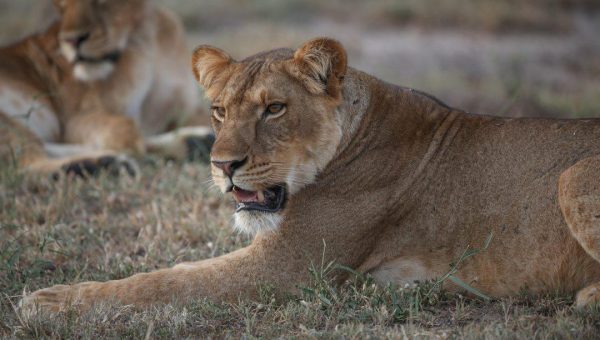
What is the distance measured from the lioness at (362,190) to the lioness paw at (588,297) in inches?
2.7

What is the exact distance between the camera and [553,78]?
8477 millimetres

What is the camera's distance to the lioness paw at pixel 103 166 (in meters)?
5.02

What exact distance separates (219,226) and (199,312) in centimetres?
107

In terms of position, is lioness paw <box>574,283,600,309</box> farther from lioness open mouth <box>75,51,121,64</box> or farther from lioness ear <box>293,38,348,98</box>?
lioness open mouth <box>75,51,121,64</box>

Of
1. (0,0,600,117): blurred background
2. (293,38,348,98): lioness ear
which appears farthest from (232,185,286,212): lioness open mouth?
(0,0,600,117): blurred background

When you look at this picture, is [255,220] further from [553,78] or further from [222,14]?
[222,14]

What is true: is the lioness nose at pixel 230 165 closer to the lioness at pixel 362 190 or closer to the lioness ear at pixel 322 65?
the lioness at pixel 362 190

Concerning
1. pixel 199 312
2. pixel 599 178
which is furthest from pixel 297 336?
pixel 599 178

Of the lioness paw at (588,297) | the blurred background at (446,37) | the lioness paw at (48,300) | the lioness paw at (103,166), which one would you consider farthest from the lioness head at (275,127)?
the blurred background at (446,37)

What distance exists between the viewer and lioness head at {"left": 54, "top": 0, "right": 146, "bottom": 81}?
17.6 ft

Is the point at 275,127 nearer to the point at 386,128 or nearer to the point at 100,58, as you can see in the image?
the point at 386,128

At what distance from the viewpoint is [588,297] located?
2984 millimetres

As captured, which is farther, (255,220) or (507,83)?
(507,83)

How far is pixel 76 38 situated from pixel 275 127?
261 centimetres
